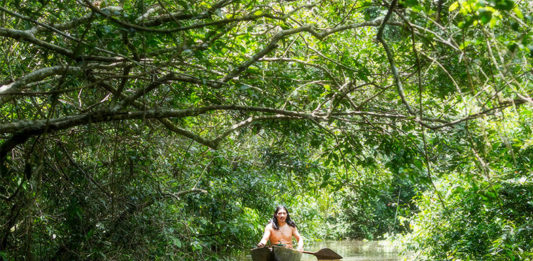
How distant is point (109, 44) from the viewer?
364cm

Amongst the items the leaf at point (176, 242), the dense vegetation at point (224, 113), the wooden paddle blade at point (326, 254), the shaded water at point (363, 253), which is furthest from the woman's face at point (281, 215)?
the shaded water at point (363, 253)

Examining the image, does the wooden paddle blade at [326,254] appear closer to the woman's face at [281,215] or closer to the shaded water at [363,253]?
the woman's face at [281,215]

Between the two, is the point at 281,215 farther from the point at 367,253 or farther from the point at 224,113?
the point at 367,253

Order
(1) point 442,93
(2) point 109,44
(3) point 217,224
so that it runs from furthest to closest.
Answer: (3) point 217,224 → (1) point 442,93 → (2) point 109,44

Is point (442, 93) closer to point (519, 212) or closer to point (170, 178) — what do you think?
point (519, 212)

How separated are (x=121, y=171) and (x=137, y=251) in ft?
3.34

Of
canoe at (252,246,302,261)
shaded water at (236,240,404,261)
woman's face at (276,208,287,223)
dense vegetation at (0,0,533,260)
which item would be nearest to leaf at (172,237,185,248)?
dense vegetation at (0,0,533,260)

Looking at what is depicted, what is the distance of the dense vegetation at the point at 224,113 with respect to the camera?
3.76m

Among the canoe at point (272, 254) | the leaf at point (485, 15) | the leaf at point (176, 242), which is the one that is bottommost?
the canoe at point (272, 254)

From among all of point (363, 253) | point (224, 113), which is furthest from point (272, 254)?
point (363, 253)

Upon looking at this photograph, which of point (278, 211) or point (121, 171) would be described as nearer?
point (121, 171)

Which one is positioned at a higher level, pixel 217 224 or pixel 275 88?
pixel 275 88

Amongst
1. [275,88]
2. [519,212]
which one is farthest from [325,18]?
[519,212]

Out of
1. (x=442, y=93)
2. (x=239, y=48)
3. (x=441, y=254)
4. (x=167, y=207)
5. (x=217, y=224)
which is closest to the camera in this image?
(x=239, y=48)
